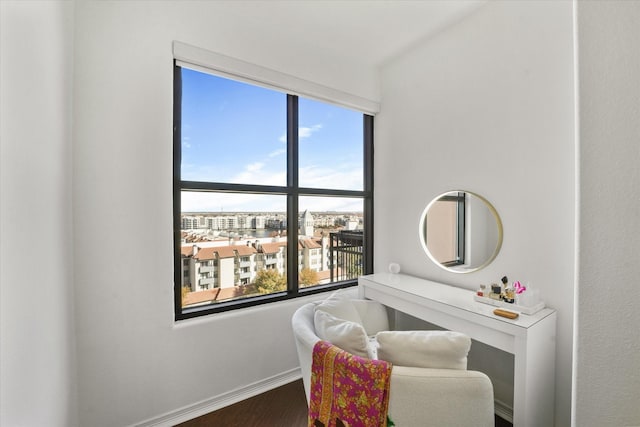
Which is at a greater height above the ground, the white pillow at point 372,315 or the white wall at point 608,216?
the white wall at point 608,216

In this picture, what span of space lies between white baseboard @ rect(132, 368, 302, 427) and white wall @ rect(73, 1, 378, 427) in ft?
0.16

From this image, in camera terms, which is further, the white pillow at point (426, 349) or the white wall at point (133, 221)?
the white wall at point (133, 221)

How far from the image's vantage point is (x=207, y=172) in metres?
1.88

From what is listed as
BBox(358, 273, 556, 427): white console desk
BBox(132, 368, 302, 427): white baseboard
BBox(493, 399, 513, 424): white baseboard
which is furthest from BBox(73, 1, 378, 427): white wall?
BBox(493, 399, 513, 424): white baseboard

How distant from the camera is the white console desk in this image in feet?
4.20

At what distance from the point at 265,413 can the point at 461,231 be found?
6.02 ft

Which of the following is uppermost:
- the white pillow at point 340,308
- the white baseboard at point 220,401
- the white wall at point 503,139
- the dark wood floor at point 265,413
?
the white wall at point 503,139

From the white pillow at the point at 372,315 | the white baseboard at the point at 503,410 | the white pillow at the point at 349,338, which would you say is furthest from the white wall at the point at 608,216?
the white baseboard at the point at 503,410

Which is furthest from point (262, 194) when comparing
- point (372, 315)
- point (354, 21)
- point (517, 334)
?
point (517, 334)

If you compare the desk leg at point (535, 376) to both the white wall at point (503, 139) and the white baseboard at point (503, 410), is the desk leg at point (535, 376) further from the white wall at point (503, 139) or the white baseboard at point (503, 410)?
the white baseboard at point (503, 410)

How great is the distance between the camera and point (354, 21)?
195 centimetres

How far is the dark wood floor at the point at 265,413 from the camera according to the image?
1652mm

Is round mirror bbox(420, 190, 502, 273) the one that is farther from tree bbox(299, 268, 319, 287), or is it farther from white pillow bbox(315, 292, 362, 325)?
tree bbox(299, 268, 319, 287)

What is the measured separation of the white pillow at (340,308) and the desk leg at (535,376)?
0.84 m
